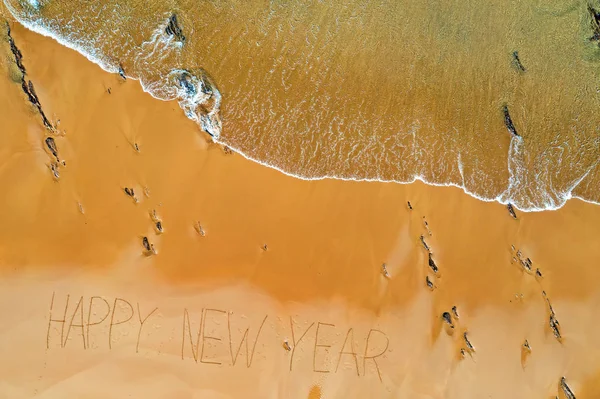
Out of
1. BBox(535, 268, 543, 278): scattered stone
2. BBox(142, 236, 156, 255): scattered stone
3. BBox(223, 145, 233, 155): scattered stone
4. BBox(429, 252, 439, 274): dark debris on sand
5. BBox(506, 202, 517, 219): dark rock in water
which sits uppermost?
BBox(506, 202, 517, 219): dark rock in water

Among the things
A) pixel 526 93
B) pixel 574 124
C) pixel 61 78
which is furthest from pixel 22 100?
pixel 574 124

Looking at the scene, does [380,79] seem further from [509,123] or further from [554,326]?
[554,326]

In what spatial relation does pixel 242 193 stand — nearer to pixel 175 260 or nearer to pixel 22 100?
pixel 175 260

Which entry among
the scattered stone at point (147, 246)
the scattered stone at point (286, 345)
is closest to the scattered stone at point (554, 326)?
the scattered stone at point (286, 345)

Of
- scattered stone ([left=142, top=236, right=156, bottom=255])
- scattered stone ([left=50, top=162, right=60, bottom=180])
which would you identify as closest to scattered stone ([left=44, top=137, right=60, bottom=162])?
scattered stone ([left=50, top=162, right=60, bottom=180])

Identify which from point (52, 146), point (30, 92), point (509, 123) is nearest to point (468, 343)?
point (509, 123)

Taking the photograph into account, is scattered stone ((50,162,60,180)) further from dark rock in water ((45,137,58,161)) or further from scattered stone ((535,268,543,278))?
scattered stone ((535,268,543,278))

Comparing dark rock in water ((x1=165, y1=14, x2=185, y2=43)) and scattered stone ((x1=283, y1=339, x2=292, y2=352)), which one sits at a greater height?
dark rock in water ((x1=165, y1=14, x2=185, y2=43))
